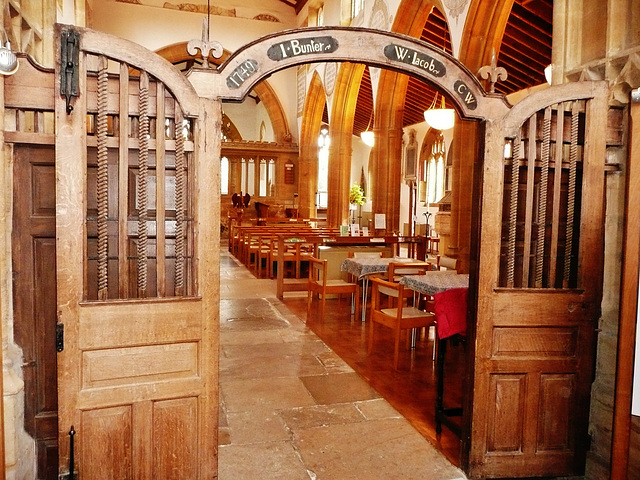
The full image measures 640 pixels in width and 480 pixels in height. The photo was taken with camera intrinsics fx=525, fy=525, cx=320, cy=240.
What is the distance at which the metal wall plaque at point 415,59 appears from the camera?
2525 mm

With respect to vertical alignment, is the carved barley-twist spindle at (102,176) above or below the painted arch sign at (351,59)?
below

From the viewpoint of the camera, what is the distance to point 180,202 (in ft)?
7.72

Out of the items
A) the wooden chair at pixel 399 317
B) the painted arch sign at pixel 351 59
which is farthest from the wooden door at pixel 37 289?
the wooden chair at pixel 399 317

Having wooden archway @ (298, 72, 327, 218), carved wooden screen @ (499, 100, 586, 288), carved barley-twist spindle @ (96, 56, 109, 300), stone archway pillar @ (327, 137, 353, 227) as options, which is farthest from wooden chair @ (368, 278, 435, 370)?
wooden archway @ (298, 72, 327, 218)

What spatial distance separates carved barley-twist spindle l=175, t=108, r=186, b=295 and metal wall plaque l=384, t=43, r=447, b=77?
1041mm

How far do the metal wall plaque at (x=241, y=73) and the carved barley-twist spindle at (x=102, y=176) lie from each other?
0.52 metres

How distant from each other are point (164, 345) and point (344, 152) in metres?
11.9

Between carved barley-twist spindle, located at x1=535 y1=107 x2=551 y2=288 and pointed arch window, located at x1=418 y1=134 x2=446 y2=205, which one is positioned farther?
pointed arch window, located at x1=418 y1=134 x2=446 y2=205

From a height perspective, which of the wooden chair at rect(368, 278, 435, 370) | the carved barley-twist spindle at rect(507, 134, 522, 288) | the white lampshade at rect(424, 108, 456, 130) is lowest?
the wooden chair at rect(368, 278, 435, 370)

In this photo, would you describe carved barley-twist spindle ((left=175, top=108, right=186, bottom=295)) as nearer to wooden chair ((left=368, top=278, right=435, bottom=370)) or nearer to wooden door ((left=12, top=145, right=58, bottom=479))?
wooden door ((left=12, top=145, right=58, bottom=479))

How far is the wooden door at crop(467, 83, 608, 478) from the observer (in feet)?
8.72

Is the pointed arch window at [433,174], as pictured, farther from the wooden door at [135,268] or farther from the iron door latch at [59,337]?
the iron door latch at [59,337]

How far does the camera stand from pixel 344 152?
13.9 m

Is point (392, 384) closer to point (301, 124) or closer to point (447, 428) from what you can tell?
point (447, 428)
